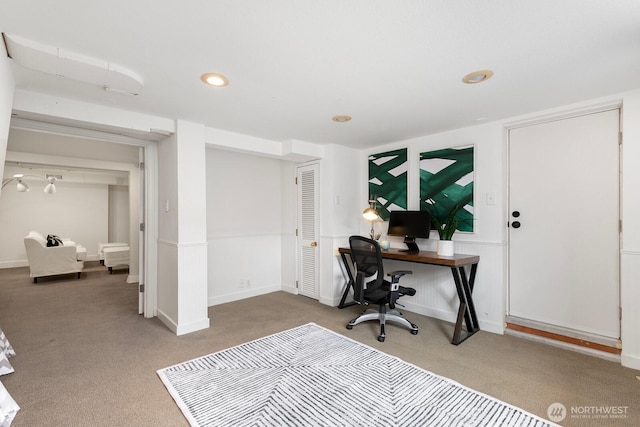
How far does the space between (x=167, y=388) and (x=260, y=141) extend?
266 cm

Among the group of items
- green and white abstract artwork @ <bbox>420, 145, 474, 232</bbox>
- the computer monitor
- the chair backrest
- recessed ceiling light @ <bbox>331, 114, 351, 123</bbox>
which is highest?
recessed ceiling light @ <bbox>331, 114, 351, 123</bbox>

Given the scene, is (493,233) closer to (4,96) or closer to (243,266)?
(243,266)

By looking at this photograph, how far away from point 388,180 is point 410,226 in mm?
774

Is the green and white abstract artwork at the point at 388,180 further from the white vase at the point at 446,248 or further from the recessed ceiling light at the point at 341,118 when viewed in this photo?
the recessed ceiling light at the point at 341,118

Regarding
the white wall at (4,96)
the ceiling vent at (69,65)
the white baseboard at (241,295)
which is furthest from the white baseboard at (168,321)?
the ceiling vent at (69,65)

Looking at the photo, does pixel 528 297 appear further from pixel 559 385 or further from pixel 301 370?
pixel 301 370

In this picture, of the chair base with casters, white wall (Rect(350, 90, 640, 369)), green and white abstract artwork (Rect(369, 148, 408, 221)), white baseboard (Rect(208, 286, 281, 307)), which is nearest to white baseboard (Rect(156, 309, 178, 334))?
white baseboard (Rect(208, 286, 281, 307))

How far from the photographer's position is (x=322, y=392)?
1.94m

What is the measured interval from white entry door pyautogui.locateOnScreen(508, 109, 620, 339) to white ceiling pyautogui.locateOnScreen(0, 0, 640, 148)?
1.15 feet

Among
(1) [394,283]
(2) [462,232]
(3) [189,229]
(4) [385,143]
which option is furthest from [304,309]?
(4) [385,143]

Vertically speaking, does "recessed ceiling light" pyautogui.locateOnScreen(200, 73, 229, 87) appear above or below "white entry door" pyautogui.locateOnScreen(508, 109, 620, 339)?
above

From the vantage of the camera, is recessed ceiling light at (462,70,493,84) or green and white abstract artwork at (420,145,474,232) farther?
green and white abstract artwork at (420,145,474,232)

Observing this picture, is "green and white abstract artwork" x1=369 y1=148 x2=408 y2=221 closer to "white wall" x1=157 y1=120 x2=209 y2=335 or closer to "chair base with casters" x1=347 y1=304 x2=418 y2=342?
"chair base with casters" x1=347 y1=304 x2=418 y2=342

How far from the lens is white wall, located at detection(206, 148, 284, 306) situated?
4.04 metres
